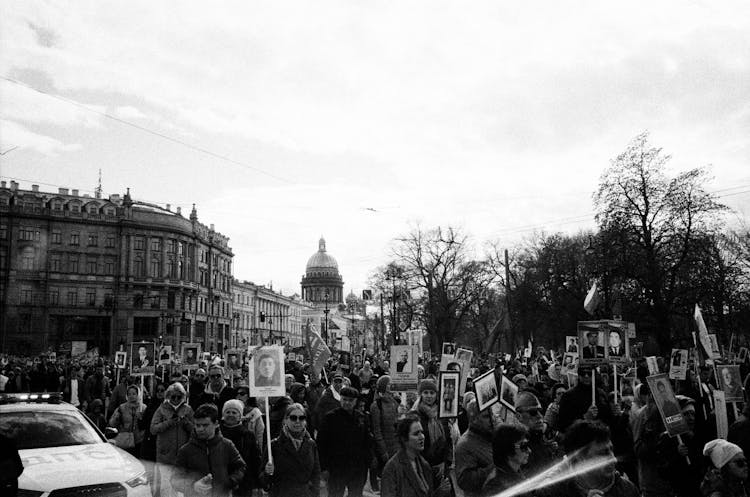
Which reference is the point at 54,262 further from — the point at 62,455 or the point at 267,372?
the point at 267,372

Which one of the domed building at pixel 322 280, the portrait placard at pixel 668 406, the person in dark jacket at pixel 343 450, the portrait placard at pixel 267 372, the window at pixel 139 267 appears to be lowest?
the person in dark jacket at pixel 343 450

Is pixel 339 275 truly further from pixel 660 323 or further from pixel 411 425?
pixel 411 425

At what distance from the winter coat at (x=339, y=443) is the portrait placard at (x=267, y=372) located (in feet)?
2.42

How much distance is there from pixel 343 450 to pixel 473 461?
3.23 metres

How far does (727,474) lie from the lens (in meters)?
5.07

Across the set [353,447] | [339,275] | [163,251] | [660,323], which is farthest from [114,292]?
[339,275]

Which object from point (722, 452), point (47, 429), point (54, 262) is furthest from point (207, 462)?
point (54, 262)

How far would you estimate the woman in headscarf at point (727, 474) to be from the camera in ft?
16.5

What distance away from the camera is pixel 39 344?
2886 inches

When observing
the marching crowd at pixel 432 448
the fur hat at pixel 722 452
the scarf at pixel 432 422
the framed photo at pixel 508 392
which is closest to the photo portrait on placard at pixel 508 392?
the framed photo at pixel 508 392

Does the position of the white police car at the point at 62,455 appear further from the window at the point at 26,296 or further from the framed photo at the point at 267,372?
the window at the point at 26,296

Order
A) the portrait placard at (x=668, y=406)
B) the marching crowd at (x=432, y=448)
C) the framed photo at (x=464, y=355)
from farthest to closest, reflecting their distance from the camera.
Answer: the framed photo at (x=464, y=355) → the portrait placard at (x=668, y=406) → the marching crowd at (x=432, y=448)

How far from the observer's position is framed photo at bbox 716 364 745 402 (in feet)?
31.2

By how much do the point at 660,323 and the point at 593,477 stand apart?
33439mm
